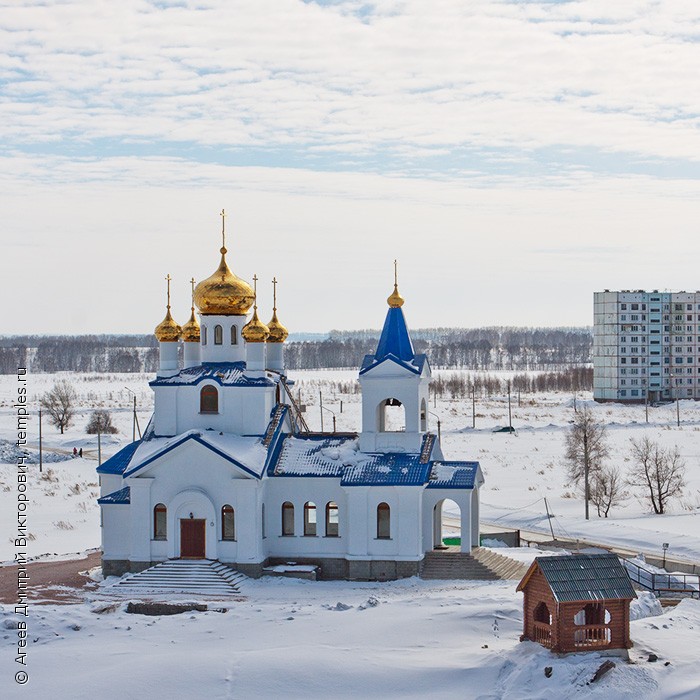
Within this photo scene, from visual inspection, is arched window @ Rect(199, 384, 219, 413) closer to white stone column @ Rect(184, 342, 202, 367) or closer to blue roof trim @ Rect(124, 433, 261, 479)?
blue roof trim @ Rect(124, 433, 261, 479)

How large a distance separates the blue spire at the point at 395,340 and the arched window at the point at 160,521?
22.2 feet

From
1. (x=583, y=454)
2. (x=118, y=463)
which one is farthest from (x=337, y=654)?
(x=583, y=454)

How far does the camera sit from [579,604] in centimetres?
1838

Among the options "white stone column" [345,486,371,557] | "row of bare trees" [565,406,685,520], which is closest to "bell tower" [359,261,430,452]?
"white stone column" [345,486,371,557]

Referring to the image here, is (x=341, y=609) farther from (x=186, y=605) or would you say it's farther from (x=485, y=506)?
(x=485, y=506)

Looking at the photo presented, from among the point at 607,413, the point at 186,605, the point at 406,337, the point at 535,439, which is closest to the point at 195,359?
the point at 406,337

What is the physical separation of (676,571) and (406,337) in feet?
31.1

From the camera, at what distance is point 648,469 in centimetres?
4206

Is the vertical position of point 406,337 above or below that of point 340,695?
above

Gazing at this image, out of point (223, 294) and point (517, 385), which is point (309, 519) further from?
point (517, 385)

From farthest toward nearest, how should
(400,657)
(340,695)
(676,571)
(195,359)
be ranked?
(195,359) < (676,571) < (400,657) < (340,695)

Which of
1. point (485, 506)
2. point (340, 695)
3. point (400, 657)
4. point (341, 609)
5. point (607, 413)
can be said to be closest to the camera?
point (340, 695)

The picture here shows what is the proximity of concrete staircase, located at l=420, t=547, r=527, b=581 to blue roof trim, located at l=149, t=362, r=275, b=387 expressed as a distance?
6.30m

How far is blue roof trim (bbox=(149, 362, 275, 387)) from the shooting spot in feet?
95.1
